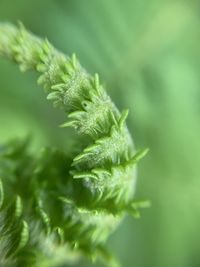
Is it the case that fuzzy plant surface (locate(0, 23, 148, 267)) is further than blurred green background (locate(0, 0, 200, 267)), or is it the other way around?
blurred green background (locate(0, 0, 200, 267))

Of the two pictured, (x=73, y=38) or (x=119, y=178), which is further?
(x=73, y=38)

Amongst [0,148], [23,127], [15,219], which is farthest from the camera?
[23,127]

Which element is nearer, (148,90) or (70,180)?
(70,180)

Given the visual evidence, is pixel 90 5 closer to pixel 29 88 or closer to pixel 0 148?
pixel 29 88

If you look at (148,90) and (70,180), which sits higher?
(148,90)

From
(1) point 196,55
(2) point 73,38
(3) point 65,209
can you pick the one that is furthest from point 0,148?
(1) point 196,55
